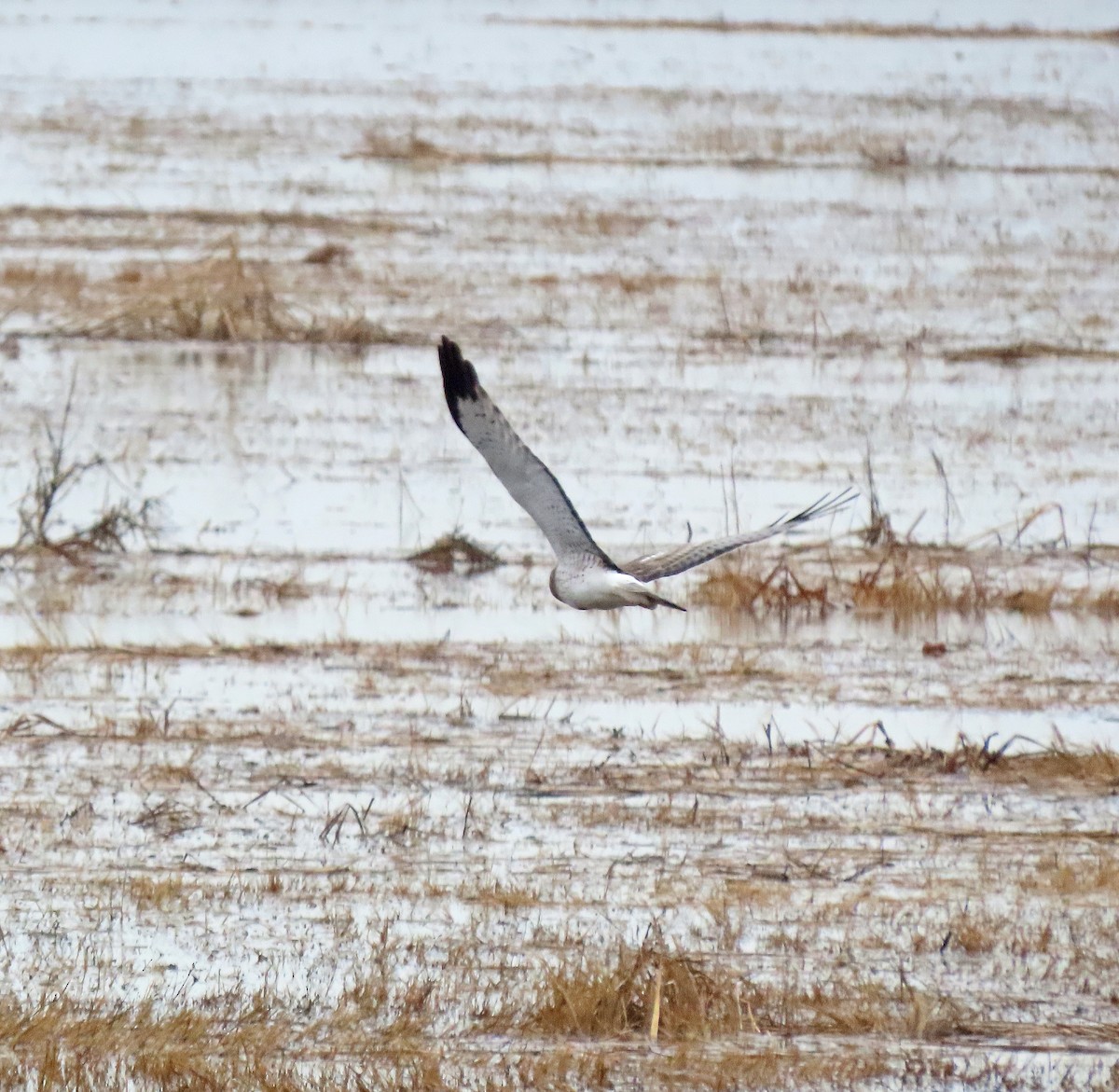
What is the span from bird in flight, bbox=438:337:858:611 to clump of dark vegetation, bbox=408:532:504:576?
4.05 meters

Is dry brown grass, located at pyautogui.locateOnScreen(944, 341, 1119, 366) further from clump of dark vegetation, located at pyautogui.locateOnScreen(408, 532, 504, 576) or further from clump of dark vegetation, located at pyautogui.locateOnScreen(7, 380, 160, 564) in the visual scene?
clump of dark vegetation, located at pyautogui.locateOnScreen(7, 380, 160, 564)

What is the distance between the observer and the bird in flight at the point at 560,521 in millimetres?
6535

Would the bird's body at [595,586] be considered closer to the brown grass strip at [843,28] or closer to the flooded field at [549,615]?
the flooded field at [549,615]

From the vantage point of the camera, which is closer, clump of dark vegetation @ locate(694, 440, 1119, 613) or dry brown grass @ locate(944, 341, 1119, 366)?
clump of dark vegetation @ locate(694, 440, 1119, 613)

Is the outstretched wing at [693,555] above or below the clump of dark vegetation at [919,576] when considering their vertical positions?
below

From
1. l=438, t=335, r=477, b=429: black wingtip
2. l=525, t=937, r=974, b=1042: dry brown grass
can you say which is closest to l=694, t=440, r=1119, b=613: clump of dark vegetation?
l=438, t=335, r=477, b=429: black wingtip

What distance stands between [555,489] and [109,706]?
8.60 ft

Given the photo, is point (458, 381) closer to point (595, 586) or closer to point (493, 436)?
point (493, 436)

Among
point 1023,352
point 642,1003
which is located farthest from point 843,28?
point 642,1003

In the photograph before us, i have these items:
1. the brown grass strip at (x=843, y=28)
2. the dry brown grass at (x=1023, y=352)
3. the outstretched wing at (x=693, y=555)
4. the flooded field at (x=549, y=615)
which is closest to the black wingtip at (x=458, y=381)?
the outstretched wing at (x=693, y=555)

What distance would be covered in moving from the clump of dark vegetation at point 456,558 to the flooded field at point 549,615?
0.05 metres

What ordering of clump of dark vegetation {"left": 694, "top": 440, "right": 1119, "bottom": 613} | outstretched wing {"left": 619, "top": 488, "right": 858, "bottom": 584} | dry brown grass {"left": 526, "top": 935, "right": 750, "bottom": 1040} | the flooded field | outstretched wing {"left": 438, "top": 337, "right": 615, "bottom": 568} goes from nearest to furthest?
dry brown grass {"left": 526, "top": 935, "right": 750, "bottom": 1040} < the flooded field < outstretched wing {"left": 438, "top": 337, "right": 615, "bottom": 568} < outstretched wing {"left": 619, "top": 488, "right": 858, "bottom": 584} < clump of dark vegetation {"left": 694, "top": 440, "right": 1119, "bottom": 613}

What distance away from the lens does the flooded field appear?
5.68m

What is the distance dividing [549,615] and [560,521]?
3617 mm
